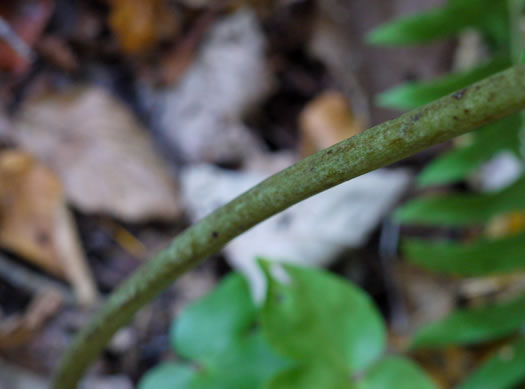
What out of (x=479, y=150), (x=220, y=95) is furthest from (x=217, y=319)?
(x=220, y=95)

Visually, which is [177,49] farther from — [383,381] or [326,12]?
[383,381]

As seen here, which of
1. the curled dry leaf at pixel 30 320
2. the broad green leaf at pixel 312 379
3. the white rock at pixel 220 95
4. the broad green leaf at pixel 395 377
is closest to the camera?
the broad green leaf at pixel 312 379

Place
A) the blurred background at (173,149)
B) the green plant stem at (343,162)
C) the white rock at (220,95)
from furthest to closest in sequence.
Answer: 1. the white rock at (220,95)
2. the blurred background at (173,149)
3. the green plant stem at (343,162)

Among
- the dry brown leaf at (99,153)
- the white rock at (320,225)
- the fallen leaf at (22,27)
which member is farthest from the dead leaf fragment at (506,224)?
the fallen leaf at (22,27)

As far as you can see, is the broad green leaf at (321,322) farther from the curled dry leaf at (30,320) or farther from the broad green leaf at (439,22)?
the curled dry leaf at (30,320)

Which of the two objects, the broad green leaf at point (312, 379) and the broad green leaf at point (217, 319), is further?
the broad green leaf at point (217, 319)

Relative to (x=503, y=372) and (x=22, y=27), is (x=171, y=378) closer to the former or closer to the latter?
(x=503, y=372)
